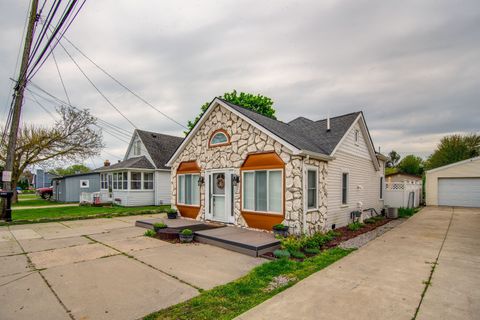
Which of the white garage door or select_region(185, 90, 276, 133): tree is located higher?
select_region(185, 90, 276, 133): tree

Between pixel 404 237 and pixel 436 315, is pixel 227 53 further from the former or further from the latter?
pixel 436 315

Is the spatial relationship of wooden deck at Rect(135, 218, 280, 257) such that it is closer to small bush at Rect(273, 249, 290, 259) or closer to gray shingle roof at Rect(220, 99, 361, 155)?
small bush at Rect(273, 249, 290, 259)

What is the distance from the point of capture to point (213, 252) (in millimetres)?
6941

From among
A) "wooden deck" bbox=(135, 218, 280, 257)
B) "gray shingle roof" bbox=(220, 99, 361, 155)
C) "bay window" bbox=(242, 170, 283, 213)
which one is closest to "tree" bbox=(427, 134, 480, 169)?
"gray shingle roof" bbox=(220, 99, 361, 155)

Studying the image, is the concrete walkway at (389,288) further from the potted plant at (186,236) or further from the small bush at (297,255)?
the potted plant at (186,236)

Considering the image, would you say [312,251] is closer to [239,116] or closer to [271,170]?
[271,170]

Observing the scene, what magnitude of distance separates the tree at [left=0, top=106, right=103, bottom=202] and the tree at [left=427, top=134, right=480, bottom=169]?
38934 mm

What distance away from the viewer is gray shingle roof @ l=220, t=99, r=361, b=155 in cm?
966

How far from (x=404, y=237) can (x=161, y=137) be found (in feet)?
71.0

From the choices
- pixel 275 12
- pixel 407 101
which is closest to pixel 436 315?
pixel 275 12

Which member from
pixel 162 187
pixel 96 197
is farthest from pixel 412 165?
pixel 96 197

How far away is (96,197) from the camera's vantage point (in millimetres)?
20188

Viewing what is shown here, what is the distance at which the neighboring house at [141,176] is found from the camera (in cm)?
1941

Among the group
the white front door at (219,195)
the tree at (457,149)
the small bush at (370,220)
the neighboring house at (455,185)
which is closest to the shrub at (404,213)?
the small bush at (370,220)
